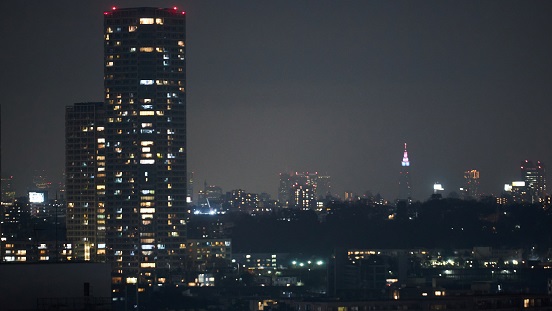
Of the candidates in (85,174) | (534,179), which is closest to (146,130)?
(85,174)

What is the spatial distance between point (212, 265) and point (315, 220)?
16.6 meters

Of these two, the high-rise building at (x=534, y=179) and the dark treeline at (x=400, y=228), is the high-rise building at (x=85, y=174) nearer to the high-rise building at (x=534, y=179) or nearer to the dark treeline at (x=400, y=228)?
the dark treeline at (x=400, y=228)

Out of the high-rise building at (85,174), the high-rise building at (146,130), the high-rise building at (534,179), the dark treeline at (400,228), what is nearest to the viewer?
the high-rise building at (146,130)

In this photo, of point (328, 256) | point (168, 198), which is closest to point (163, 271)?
point (168, 198)

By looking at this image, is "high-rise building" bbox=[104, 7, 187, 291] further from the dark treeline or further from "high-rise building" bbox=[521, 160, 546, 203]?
"high-rise building" bbox=[521, 160, 546, 203]

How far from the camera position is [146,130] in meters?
70.2

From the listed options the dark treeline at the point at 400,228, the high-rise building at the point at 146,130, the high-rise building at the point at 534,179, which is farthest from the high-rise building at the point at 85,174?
the high-rise building at the point at 534,179

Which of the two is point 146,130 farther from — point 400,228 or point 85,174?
point 400,228

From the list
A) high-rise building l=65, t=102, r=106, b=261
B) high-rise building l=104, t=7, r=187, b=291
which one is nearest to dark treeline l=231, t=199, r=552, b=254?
high-rise building l=104, t=7, r=187, b=291

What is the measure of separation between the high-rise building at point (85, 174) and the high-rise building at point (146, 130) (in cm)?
88

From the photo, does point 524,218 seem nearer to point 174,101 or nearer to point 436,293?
point 174,101

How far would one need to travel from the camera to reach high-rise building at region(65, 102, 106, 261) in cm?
7112

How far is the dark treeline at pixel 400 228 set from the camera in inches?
3233

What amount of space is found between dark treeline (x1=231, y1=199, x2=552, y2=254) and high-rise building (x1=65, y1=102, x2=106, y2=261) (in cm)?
1138
